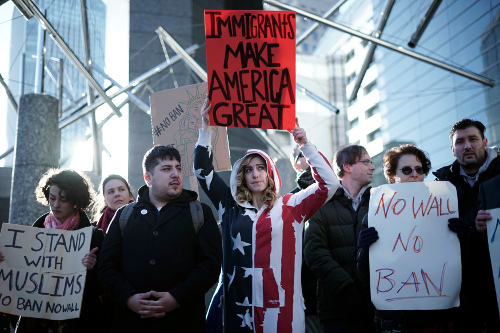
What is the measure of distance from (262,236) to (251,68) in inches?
47.9

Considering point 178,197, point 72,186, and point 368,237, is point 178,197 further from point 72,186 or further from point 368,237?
point 368,237

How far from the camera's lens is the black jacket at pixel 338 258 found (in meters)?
Result: 3.53

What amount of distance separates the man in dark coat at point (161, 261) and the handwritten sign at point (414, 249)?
38.3 inches

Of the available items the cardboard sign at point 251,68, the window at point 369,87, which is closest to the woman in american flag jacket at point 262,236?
the cardboard sign at point 251,68

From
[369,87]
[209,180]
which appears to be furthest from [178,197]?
[369,87]

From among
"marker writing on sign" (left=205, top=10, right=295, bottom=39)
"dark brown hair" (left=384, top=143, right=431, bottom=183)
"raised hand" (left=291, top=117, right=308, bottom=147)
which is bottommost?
"dark brown hair" (left=384, top=143, right=431, bottom=183)

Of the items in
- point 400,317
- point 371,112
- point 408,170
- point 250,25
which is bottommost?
point 400,317

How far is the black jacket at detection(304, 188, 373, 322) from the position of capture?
3.53 meters

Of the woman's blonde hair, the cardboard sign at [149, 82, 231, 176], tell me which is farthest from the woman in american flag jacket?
the cardboard sign at [149, 82, 231, 176]

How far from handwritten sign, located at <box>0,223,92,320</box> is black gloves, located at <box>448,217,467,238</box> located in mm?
2215

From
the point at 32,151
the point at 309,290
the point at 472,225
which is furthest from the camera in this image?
the point at 32,151

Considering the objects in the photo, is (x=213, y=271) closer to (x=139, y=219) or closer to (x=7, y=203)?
(x=139, y=219)

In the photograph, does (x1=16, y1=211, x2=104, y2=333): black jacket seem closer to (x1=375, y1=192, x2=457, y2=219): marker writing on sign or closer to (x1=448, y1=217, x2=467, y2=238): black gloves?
(x1=375, y1=192, x2=457, y2=219): marker writing on sign

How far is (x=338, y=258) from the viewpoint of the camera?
3678 mm
